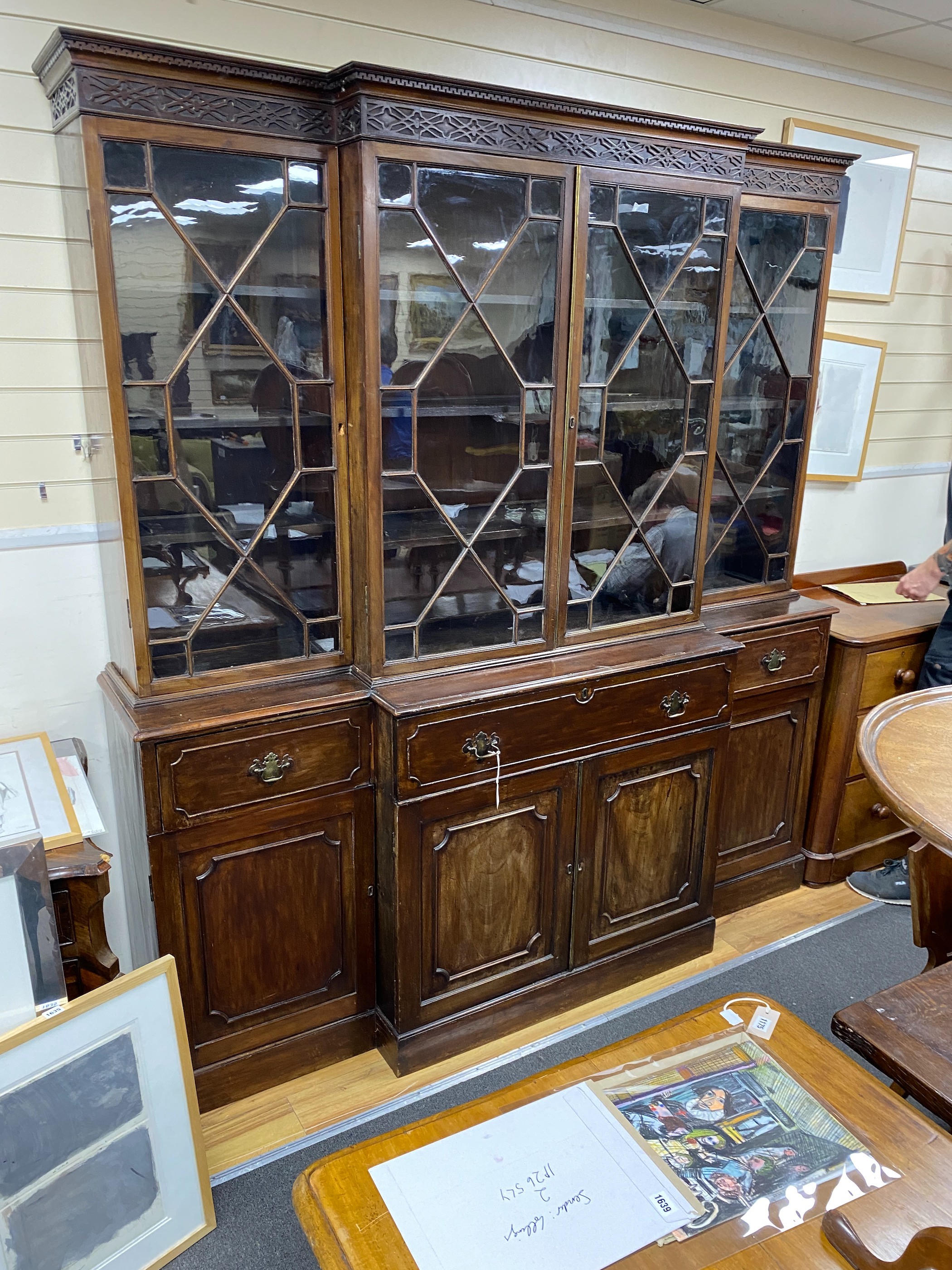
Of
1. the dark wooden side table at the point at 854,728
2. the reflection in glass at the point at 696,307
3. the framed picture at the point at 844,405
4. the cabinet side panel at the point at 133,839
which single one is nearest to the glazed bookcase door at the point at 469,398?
the reflection in glass at the point at 696,307

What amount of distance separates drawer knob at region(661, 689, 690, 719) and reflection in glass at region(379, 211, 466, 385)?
1047mm

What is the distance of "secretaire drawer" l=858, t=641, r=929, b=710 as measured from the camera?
2990 mm

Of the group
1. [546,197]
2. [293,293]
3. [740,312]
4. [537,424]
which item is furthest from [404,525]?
[740,312]

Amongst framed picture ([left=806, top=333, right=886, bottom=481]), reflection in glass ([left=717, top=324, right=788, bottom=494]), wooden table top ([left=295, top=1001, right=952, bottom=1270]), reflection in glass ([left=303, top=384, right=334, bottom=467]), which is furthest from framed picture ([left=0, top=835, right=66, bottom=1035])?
framed picture ([left=806, top=333, right=886, bottom=481])

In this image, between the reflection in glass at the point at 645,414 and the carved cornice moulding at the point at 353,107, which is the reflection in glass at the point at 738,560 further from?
the carved cornice moulding at the point at 353,107

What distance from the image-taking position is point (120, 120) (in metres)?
1.69

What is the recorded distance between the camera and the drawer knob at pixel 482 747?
215cm

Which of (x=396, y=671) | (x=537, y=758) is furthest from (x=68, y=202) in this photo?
(x=537, y=758)

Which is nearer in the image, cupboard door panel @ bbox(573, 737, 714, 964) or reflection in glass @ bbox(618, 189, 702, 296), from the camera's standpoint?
reflection in glass @ bbox(618, 189, 702, 296)

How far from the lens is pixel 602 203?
215cm

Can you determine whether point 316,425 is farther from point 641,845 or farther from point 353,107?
point 641,845

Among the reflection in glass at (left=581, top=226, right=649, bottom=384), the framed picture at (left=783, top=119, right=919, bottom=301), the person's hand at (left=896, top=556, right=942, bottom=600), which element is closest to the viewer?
the reflection in glass at (left=581, top=226, right=649, bottom=384)

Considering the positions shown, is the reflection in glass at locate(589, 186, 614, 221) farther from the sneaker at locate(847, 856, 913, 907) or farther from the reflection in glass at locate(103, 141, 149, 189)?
the sneaker at locate(847, 856, 913, 907)

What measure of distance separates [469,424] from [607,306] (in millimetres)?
462
